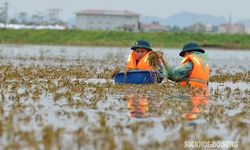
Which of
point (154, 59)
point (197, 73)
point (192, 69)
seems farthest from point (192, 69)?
point (154, 59)

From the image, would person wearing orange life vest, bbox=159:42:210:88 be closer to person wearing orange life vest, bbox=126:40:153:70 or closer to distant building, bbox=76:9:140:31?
person wearing orange life vest, bbox=126:40:153:70

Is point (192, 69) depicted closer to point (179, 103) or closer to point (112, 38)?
point (179, 103)

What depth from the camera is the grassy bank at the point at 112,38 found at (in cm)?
5838

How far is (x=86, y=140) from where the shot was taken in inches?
290

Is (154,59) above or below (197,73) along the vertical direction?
above

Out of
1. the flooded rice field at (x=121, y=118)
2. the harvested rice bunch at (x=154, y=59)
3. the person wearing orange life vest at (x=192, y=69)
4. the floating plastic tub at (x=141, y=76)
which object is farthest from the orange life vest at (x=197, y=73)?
the floating plastic tub at (x=141, y=76)

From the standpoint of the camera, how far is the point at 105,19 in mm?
125438

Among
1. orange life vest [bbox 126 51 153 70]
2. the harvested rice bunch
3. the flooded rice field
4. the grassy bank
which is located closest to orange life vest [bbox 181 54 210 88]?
the flooded rice field

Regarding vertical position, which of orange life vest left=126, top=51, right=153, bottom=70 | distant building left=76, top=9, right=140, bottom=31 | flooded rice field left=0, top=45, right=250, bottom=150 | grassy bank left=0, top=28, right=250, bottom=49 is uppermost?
distant building left=76, top=9, right=140, bottom=31

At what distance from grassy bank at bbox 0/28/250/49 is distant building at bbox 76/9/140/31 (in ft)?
194

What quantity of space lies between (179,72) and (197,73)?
436mm

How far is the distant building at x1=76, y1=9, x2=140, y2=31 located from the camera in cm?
12312

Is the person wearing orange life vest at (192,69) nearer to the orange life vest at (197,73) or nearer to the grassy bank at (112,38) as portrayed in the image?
the orange life vest at (197,73)

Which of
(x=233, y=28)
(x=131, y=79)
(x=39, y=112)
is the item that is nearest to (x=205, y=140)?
(x=39, y=112)
